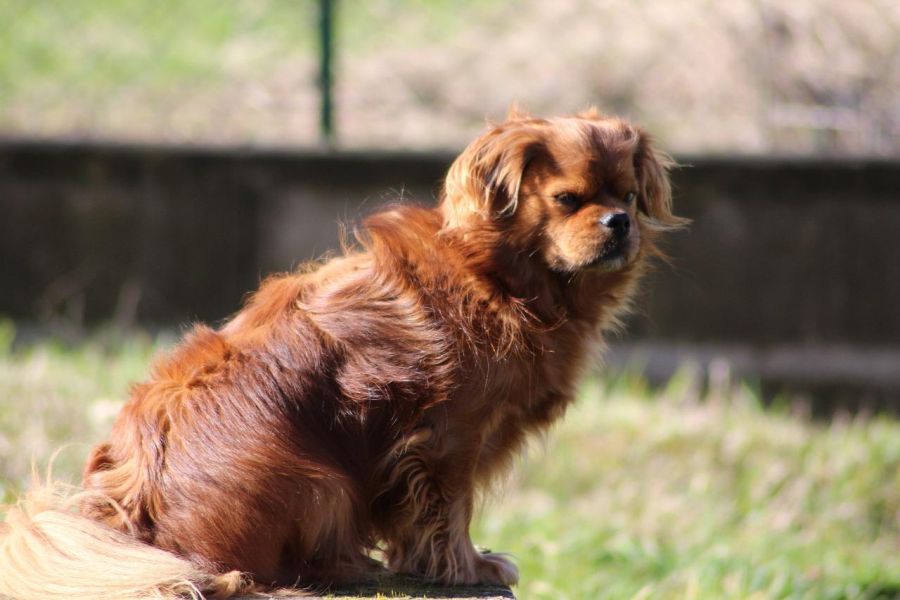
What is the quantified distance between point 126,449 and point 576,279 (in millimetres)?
1404

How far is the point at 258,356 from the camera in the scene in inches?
123

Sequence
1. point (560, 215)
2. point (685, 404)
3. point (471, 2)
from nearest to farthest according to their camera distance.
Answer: point (560, 215) → point (685, 404) → point (471, 2)

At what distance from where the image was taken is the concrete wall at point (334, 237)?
680 cm

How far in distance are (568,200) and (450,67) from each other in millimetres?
4766

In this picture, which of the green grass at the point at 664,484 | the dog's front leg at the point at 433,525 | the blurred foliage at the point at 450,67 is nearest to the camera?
the dog's front leg at the point at 433,525

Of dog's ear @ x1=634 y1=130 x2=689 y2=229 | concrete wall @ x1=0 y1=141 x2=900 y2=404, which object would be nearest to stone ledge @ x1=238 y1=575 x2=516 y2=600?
dog's ear @ x1=634 y1=130 x2=689 y2=229

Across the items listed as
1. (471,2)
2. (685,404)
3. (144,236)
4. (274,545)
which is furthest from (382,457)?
(471,2)

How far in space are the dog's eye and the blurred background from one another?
61.1 inches

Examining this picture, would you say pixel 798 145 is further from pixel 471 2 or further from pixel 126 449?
pixel 126 449

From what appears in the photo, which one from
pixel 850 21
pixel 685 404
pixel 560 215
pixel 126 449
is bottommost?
pixel 685 404

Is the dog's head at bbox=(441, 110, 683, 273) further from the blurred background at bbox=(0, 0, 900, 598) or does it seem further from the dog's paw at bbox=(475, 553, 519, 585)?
the blurred background at bbox=(0, 0, 900, 598)

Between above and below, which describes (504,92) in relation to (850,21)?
below

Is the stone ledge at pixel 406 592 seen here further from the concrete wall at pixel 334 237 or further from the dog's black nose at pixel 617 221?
the concrete wall at pixel 334 237

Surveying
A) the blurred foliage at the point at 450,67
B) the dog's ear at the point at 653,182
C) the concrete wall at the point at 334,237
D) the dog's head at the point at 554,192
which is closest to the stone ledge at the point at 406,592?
the dog's head at the point at 554,192
